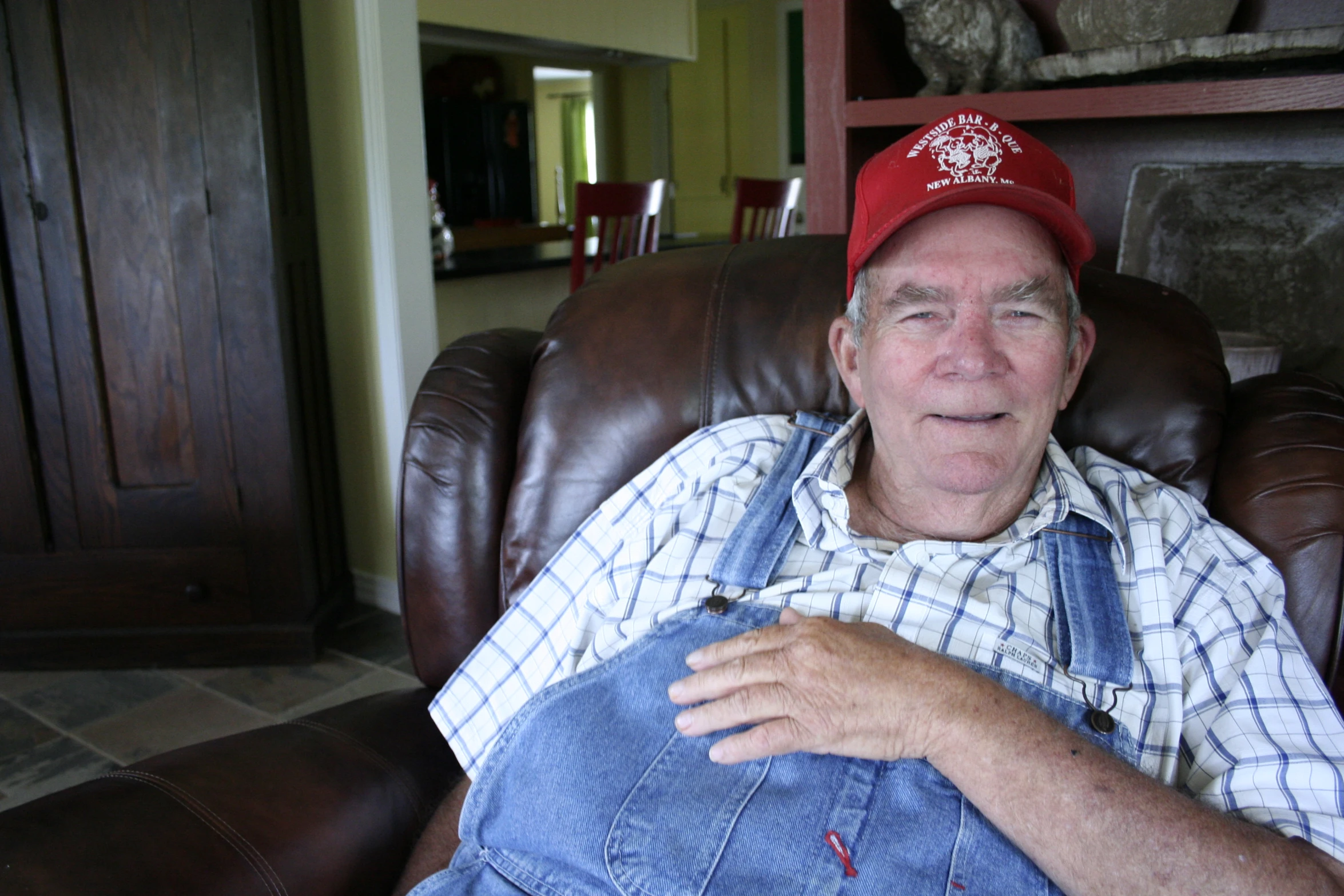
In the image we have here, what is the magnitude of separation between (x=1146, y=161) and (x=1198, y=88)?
11.9 inches

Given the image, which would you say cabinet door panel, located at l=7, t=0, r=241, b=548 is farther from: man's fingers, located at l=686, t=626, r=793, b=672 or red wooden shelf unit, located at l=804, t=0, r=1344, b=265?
man's fingers, located at l=686, t=626, r=793, b=672

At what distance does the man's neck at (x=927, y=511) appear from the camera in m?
1.15

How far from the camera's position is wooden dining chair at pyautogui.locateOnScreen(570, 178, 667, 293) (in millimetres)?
3223

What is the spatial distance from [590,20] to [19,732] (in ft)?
13.4

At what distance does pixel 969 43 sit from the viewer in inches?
68.9

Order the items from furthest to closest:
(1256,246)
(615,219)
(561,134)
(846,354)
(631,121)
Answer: (561,134) → (631,121) → (615,219) → (1256,246) → (846,354)

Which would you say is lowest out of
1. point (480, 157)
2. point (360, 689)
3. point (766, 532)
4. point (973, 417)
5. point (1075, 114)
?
point (360, 689)

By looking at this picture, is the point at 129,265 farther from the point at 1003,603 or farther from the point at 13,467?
the point at 1003,603

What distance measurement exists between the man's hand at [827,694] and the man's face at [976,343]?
24 cm

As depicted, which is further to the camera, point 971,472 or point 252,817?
point 971,472

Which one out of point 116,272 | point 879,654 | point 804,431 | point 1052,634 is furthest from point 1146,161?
point 116,272

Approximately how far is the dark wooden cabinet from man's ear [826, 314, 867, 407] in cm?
154

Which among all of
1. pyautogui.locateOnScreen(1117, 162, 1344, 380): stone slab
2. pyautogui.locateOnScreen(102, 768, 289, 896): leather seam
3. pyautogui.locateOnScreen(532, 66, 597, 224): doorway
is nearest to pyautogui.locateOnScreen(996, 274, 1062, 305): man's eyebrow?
pyautogui.locateOnScreen(1117, 162, 1344, 380): stone slab

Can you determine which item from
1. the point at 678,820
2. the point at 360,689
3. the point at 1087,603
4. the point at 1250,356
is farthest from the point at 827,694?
the point at 360,689
